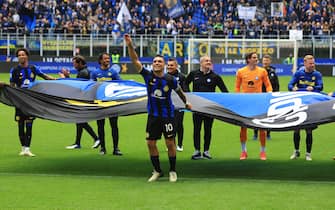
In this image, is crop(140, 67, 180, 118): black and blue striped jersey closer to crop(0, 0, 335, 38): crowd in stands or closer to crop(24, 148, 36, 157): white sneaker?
crop(24, 148, 36, 157): white sneaker

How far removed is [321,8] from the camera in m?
50.7

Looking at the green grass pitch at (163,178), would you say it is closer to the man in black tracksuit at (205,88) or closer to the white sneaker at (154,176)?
the white sneaker at (154,176)

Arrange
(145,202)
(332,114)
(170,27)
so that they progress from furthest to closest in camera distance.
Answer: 1. (170,27)
2. (332,114)
3. (145,202)

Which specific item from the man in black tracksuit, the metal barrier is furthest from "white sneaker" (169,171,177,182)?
the metal barrier

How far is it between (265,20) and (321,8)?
4.27 meters

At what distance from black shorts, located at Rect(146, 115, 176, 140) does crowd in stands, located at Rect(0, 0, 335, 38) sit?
35784 mm

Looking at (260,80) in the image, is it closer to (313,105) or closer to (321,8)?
(313,105)

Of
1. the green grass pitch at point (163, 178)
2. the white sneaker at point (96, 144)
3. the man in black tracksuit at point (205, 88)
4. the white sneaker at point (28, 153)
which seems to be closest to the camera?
the green grass pitch at point (163, 178)

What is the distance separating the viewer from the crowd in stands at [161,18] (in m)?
47.4

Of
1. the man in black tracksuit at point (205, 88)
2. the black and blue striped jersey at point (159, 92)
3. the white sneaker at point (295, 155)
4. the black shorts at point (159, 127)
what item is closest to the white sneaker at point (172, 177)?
the black shorts at point (159, 127)

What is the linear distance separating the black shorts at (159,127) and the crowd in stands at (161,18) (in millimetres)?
35784

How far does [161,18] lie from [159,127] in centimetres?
4118

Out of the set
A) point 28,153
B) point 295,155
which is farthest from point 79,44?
point 295,155

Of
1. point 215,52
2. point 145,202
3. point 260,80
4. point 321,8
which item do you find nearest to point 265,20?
point 321,8
